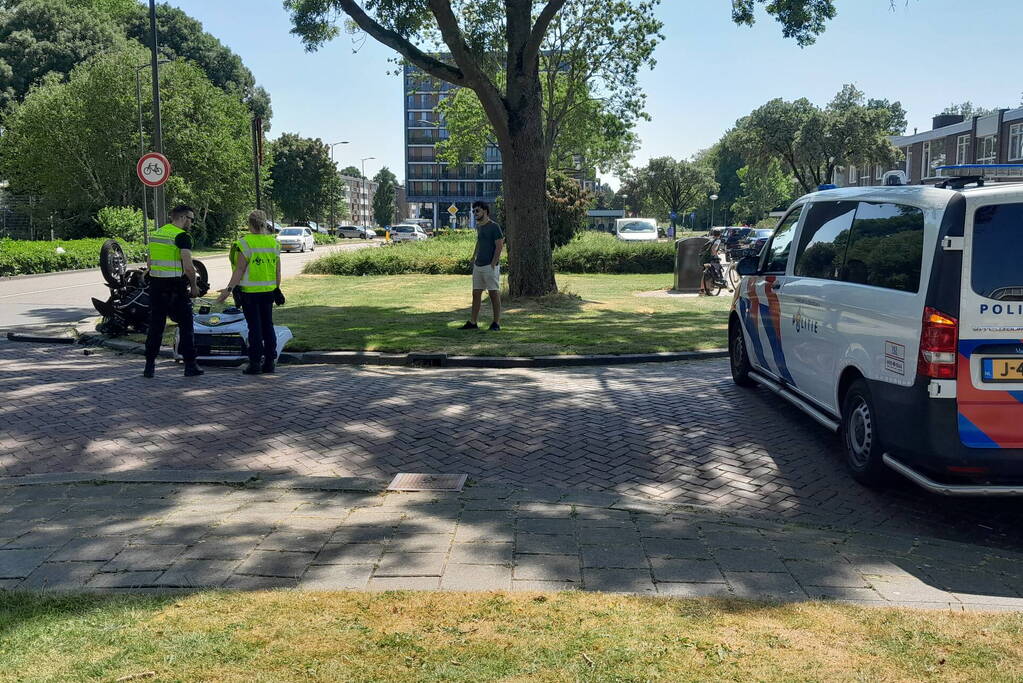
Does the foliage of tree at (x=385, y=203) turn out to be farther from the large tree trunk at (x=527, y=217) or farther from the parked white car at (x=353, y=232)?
the large tree trunk at (x=527, y=217)

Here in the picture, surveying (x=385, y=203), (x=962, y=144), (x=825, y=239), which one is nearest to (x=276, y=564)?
(x=825, y=239)

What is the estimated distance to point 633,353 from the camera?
10531 mm

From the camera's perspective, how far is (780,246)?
7375 mm

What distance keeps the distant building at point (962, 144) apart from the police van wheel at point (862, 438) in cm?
3626

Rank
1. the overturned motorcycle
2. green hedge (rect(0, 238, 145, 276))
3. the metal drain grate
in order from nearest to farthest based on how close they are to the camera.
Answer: the metal drain grate → the overturned motorcycle → green hedge (rect(0, 238, 145, 276))

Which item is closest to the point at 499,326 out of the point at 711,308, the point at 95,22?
the point at 711,308

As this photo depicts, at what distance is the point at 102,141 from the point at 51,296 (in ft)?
82.0

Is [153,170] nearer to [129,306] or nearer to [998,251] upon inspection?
[129,306]

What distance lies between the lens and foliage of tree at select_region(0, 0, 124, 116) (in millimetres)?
46781

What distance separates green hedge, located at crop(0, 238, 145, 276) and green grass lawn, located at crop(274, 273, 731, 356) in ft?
32.5

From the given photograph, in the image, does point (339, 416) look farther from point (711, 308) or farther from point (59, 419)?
point (711, 308)

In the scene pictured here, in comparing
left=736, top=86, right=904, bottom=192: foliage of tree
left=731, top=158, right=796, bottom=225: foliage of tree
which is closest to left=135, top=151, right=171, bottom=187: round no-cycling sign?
left=736, top=86, right=904, bottom=192: foliage of tree

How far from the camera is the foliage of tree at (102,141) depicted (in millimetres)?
39531

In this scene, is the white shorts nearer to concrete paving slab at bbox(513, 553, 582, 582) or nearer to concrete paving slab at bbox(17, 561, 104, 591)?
concrete paving slab at bbox(513, 553, 582, 582)
